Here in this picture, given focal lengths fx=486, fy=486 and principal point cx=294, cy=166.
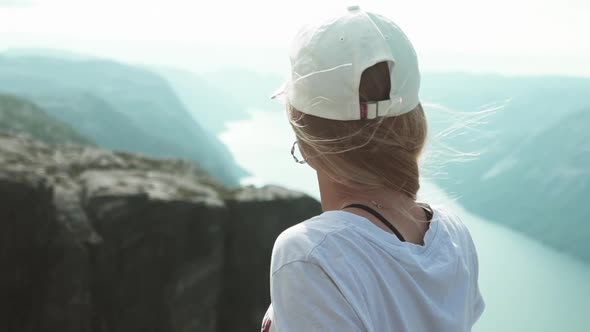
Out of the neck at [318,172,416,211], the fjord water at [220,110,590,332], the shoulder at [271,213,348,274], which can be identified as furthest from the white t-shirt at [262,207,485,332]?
the fjord water at [220,110,590,332]

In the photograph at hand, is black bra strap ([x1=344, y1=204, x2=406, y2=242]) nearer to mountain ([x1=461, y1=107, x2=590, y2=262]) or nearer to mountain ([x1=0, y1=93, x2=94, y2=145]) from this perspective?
mountain ([x1=0, y1=93, x2=94, y2=145])

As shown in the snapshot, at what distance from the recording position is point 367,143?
1.23 metres

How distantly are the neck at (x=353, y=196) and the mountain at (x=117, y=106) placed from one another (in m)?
38.0

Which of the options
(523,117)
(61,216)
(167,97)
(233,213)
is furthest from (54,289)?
(167,97)

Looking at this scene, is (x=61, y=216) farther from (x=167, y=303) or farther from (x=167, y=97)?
(x=167, y=97)

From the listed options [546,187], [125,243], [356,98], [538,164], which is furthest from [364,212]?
[538,164]

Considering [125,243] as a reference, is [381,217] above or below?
above

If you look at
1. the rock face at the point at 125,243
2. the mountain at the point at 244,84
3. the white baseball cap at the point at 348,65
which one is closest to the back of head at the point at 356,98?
the white baseball cap at the point at 348,65

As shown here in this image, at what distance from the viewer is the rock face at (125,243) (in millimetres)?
7992

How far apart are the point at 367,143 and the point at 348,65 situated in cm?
20

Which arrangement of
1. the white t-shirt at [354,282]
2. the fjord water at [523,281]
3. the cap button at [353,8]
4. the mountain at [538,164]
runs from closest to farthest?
1. the white t-shirt at [354,282]
2. the cap button at [353,8]
3. the fjord water at [523,281]
4. the mountain at [538,164]

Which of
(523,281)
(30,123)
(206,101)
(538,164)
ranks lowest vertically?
(206,101)

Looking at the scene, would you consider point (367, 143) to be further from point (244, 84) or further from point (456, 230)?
point (244, 84)

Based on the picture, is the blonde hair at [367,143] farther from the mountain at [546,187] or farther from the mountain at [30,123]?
the mountain at [546,187]
